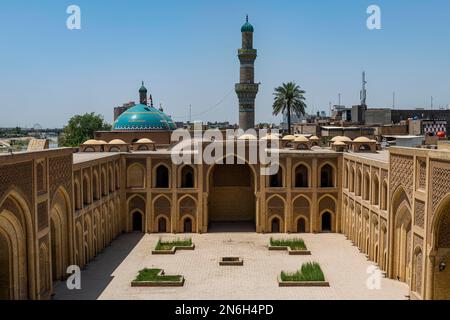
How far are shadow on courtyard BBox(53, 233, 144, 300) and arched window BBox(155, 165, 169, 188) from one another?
395cm

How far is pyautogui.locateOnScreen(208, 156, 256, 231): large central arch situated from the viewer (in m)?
36.8

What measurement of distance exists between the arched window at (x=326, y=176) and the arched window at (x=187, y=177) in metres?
8.53

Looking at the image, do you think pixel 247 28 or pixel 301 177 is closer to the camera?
pixel 301 177

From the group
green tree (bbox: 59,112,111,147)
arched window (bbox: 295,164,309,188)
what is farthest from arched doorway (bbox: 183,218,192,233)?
green tree (bbox: 59,112,111,147)

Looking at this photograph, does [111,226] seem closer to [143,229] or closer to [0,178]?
[143,229]

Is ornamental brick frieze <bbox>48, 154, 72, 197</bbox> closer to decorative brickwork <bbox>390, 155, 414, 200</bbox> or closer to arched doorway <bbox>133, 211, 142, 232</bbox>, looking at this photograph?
arched doorway <bbox>133, 211, 142, 232</bbox>

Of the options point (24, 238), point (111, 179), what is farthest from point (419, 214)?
point (111, 179)

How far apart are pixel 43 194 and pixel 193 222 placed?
50.9ft

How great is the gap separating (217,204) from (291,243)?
968 centimetres

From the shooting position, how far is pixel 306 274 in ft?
72.1

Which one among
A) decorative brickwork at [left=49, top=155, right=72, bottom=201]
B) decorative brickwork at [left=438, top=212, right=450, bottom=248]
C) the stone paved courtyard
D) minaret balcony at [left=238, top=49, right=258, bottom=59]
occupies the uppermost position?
minaret balcony at [left=238, top=49, right=258, bottom=59]

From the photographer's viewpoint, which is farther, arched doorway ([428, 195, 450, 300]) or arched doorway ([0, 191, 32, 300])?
arched doorway ([428, 195, 450, 300])

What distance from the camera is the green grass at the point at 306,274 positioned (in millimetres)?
21578

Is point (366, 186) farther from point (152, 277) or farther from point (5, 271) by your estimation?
point (5, 271)
